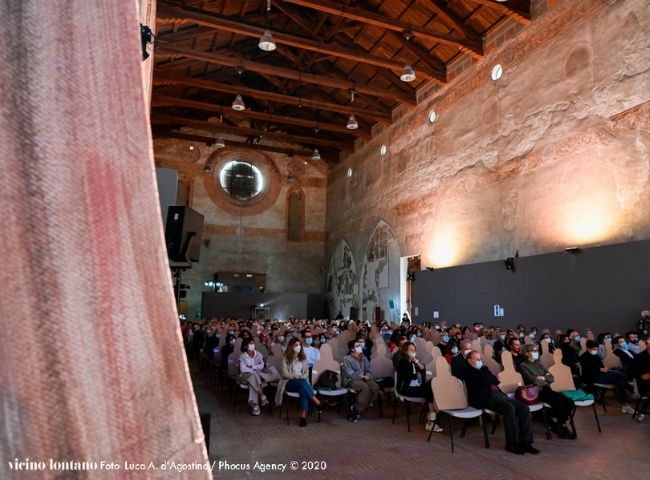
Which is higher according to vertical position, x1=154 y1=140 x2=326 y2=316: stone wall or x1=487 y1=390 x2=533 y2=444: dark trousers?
x1=154 y1=140 x2=326 y2=316: stone wall

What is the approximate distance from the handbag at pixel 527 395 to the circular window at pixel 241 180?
24.3 metres

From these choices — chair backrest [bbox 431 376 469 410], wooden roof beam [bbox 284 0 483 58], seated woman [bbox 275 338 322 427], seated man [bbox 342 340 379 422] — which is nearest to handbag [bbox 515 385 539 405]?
chair backrest [bbox 431 376 469 410]

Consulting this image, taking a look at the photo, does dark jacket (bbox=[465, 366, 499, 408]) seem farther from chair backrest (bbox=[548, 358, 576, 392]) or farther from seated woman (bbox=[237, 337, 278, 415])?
seated woman (bbox=[237, 337, 278, 415])

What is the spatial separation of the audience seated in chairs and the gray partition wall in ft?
11.9

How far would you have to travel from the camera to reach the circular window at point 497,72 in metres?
15.3

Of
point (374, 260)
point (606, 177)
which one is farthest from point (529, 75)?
point (374, 260)

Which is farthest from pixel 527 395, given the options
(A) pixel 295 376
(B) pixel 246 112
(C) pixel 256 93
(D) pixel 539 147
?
(B) pixel 246 112

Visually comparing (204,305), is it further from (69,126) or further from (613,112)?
(69,126)

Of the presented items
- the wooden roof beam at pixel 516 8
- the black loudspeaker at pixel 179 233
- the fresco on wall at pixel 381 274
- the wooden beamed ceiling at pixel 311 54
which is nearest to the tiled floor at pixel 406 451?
the black loudspeaker at pixel 179 233

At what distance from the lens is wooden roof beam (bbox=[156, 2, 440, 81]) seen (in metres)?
14.0

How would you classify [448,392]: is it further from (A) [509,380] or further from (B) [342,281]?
(B) [342,281]

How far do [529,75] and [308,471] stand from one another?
1357 cm

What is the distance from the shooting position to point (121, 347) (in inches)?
27.1

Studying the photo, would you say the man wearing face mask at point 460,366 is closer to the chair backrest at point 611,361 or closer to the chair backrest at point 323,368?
the chair backrest at point 323,368
